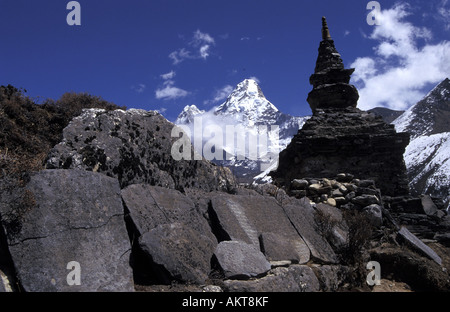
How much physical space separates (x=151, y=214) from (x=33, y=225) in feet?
4.00

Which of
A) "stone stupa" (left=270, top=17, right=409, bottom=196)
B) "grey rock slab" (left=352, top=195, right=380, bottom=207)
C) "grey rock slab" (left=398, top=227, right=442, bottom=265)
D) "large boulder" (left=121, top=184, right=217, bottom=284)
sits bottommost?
"grey rock slab" (left=398, top=227, right=442, bottom=265)

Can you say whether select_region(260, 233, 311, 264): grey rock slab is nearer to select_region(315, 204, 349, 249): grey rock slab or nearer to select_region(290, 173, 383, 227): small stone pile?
select_region(315, 204, 349, 249): grey rock slab

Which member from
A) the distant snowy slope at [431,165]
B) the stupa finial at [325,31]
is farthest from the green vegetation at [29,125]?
the distant snowy slope at [431,165]

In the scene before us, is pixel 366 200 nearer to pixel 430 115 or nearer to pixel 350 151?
pixel 350 151

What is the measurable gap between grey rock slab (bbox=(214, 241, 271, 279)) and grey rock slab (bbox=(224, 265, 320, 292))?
0.08m

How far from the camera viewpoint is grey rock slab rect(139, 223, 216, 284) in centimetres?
375

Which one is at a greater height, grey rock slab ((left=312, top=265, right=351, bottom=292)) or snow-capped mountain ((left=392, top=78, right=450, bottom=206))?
snow-capped mountain ((left=392, top=78, right=450, bottom=206))

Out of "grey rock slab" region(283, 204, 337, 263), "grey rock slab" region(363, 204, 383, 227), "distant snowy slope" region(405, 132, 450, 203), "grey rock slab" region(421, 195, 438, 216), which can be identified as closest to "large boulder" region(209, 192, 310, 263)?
"grey rock slab" region(283, 204, 337, 263)

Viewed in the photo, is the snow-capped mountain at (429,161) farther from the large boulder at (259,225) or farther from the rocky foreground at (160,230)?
the large boulder at (259,225)

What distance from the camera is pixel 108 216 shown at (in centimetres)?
375

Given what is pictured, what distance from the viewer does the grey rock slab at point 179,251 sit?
3.75 metres

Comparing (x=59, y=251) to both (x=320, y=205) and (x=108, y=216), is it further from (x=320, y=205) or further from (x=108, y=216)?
(x=320, y=205)
